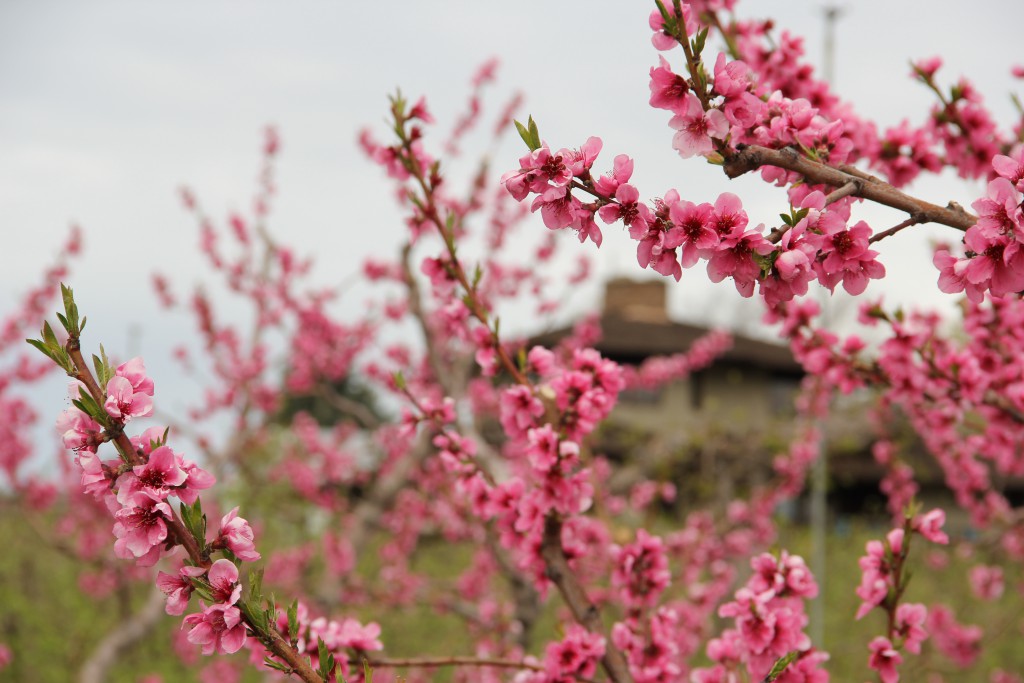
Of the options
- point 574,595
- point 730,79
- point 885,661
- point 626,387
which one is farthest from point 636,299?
point 730,79

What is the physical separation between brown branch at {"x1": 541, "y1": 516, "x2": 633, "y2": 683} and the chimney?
Answer: 2082 cm

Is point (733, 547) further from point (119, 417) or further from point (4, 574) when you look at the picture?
point (4, 574)

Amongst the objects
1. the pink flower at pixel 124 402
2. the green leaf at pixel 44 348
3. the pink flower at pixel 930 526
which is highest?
the green leaf at pixel 44 348

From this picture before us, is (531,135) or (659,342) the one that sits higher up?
(659,342)

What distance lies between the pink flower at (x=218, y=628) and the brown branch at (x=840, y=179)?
1.36 m

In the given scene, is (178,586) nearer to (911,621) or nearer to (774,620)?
(774,620)

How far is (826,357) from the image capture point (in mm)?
3078

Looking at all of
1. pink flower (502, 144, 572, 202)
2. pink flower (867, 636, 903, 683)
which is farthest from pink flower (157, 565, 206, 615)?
pink flower (867, 636, 903, 683)

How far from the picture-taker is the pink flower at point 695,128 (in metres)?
1.62

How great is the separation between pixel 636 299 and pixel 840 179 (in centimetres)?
2322

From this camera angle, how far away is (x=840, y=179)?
1632 millimetres

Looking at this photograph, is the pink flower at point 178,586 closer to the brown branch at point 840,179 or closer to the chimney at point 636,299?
the brown branch at point 840,179

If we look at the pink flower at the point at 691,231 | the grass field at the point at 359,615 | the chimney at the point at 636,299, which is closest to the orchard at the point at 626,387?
the pink flower at the point at 691,231

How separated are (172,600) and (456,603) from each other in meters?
4.37
